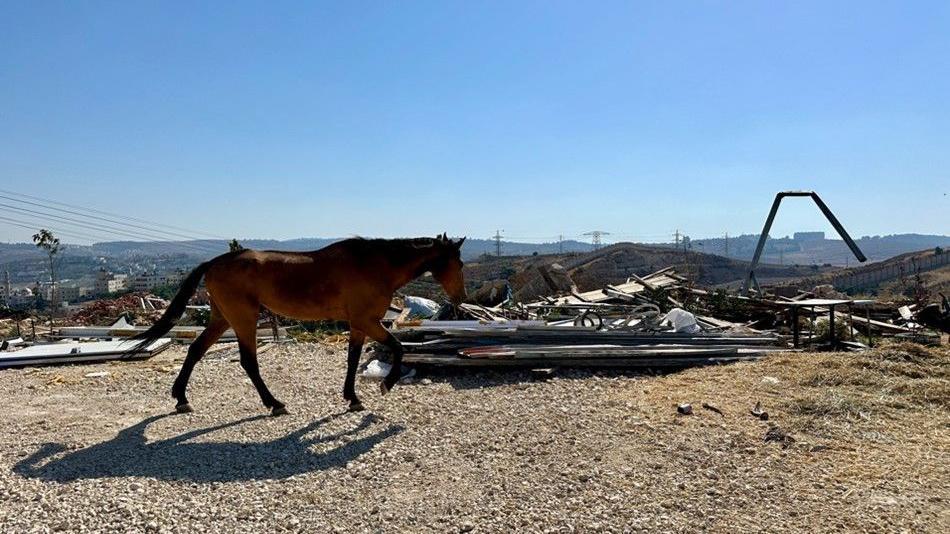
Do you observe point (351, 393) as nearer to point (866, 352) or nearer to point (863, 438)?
point (863, 438)

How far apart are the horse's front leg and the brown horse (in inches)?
0.5

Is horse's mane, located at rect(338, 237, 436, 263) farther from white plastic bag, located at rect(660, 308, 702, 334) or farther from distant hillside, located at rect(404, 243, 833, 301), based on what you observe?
distant hillside, located at rect(404, 243, 833, 301)

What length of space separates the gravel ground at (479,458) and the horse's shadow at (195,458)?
0.02 metres

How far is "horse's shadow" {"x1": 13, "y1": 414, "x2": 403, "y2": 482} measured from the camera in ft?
17.0

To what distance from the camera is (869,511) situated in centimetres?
435

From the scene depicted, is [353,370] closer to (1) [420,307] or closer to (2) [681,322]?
(2) [681,322]

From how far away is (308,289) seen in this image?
23.7 feet

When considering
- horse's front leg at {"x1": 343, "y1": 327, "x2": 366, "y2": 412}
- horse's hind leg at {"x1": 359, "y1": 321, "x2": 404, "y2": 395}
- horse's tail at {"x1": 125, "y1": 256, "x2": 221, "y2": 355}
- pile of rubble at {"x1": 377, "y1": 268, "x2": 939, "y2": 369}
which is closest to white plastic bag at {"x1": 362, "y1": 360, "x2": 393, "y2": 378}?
pile of rubble at {"x1": 377, "y1": 268, "x2": 939, "y2": 369}

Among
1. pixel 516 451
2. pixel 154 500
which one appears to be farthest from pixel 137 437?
pixel 516 451

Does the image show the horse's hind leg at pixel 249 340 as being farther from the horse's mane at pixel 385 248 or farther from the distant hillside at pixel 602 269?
the distant hillside at pixel 602 269

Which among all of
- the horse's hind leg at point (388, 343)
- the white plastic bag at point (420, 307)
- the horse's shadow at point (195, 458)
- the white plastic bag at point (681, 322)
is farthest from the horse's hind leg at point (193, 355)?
the white plastic bag at point (420, 307)

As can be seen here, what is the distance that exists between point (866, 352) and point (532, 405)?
591cm

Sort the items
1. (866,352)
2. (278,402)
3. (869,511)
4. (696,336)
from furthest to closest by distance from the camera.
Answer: (696,336) < (866,352) < (278,402) < (869,511)

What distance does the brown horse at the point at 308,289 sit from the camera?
7.04 m
